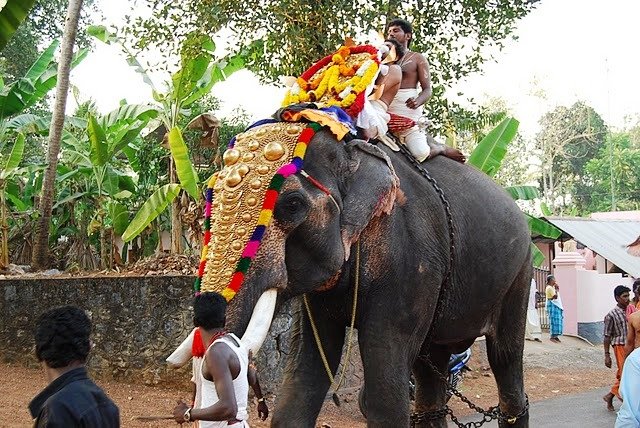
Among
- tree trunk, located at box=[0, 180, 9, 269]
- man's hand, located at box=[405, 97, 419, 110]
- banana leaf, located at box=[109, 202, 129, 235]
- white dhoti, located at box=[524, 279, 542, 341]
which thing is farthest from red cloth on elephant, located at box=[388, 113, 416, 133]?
white dhoti, located at box=[524, 279, 542, 341]

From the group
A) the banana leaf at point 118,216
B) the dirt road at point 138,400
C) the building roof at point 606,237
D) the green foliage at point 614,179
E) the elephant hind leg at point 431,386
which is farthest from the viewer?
the green foliage at point 614,179

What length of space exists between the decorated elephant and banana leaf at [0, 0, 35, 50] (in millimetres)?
3008

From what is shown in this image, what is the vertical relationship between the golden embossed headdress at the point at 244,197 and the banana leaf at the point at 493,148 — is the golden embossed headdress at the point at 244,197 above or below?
below

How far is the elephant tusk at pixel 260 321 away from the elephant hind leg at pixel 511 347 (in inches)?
93.7

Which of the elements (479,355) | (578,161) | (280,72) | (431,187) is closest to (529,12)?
(280,72)

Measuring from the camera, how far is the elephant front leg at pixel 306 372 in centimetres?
468

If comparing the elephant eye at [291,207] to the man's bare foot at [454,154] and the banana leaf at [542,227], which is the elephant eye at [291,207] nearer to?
the man's bare foot at [454,154]

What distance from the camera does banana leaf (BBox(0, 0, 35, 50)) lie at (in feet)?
21.5

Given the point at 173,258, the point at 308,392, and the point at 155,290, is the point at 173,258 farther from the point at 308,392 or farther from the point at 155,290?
the point at 308,392

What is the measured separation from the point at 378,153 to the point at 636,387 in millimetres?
3724

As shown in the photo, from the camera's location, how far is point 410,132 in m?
5.37

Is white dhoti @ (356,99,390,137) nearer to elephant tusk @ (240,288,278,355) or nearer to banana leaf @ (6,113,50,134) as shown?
elephant tusk @ (240,288,278,355)

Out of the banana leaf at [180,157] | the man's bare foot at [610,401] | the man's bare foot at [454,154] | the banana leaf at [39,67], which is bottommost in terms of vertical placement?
the man's bare foot at [610,401]

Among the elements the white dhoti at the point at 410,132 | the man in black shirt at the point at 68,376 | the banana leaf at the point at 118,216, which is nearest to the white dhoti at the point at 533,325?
the banana leaf at the point at 118,216
